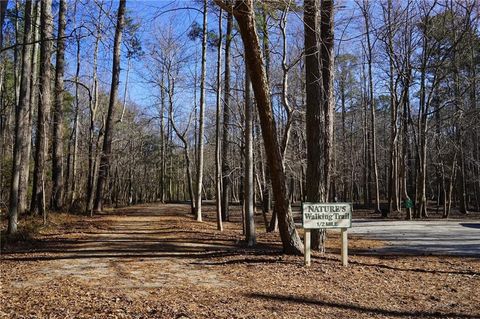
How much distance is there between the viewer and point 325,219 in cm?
863

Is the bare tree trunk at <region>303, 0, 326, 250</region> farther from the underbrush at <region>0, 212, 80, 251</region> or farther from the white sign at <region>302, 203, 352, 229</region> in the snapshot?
the underbrush at <region>0, 212, 80, 251</region>

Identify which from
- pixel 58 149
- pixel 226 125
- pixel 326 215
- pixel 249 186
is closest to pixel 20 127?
pixel 249 186

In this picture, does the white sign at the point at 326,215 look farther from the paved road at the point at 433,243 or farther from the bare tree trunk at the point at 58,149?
the bare tree trunk at the point at 58,149

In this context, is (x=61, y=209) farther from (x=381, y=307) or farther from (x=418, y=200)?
(x=418, y=200)

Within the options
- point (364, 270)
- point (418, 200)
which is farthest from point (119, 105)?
point (364, 270)

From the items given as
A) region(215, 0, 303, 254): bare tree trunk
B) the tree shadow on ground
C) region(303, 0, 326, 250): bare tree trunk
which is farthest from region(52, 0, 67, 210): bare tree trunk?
the tree shadow on ground

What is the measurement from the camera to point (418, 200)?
1144 inches

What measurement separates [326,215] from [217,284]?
2952mm

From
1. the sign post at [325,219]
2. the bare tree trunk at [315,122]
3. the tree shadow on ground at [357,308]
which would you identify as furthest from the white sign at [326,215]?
the tree shadow on ground at [357,308]

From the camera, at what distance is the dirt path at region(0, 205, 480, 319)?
17.3ft

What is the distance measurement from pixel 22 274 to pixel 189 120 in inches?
836

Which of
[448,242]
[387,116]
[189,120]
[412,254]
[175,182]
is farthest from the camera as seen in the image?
[175,182]

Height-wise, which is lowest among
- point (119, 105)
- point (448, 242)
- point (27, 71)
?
point (448, 242)

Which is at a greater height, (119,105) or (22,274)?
(119,105)
